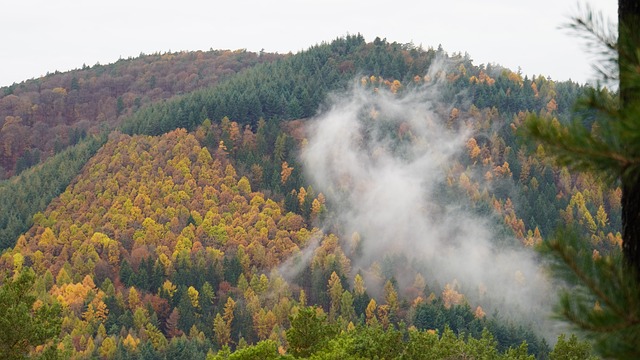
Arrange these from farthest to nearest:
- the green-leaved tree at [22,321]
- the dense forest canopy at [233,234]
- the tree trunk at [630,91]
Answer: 1. the dense forest canopy at [233,234]
2. the green-leaved tree at [22,321]
3. the tree trunk at [630,91]

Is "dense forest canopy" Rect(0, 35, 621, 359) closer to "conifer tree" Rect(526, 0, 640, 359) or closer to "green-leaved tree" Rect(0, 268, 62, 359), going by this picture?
"green-leaved tree" Rect(0, 268, 62, 359)

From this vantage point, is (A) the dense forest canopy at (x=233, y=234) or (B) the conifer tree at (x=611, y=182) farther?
(A) the dense forest canopy at (x=233, y=234)

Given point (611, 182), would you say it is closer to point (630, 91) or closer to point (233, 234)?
point (630, 91)

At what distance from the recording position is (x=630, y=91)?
7367 millimetres

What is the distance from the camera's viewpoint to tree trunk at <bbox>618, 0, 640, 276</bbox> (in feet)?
22.8

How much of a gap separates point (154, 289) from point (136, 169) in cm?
3751

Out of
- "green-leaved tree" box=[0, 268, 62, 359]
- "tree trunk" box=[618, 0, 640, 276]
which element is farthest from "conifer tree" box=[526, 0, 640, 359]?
"green-leaved tree" box=[0, 268, 62, 359]

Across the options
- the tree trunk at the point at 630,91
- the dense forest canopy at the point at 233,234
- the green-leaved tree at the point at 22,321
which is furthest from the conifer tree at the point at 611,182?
the dense forest canopy at the point at 233,234

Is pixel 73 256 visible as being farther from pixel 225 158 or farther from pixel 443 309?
pixel 443 309

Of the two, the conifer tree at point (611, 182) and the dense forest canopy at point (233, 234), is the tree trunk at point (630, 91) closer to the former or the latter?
the conifer tree at point (611, 182)

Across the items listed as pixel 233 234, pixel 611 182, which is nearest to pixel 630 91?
pixel 611 182

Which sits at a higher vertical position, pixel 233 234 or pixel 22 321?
pixel 22 321

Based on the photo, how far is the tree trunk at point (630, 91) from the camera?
6941 millimetres

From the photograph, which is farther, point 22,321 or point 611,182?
point 22,321
